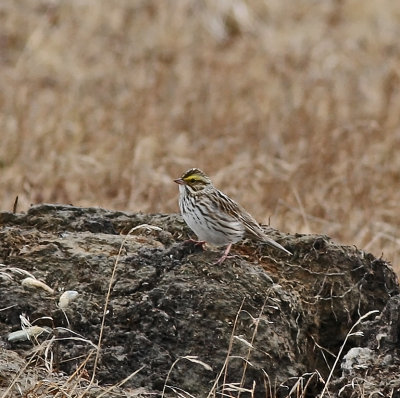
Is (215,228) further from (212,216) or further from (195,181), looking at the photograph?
(195,181)

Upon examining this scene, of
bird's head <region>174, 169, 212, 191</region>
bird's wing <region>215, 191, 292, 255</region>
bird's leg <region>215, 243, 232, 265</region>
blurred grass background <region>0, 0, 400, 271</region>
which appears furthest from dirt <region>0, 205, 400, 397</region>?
blurred grass background <region>0, 0, 400, 271</region>

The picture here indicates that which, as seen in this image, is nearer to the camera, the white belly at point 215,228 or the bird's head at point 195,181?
the white belly at point 215,228

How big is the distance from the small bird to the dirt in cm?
12

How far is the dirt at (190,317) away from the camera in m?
5.23

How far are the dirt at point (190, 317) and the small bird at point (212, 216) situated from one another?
123 mm

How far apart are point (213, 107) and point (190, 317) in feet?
27.0

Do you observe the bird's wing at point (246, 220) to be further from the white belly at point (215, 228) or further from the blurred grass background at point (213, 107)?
the blurred grass background at point (213, 107)

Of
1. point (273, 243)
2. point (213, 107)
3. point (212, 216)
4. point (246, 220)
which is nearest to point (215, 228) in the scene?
point (212, 216)

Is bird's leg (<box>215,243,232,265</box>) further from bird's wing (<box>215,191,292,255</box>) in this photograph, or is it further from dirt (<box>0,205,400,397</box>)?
bird's wing (<box>215,191,292,255</box>)

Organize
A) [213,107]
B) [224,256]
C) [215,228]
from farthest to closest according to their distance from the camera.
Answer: [213,107]
[215,228]
[224,256]

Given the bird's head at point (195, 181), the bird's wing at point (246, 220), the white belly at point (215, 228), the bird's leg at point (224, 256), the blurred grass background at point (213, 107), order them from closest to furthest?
the bird's leg at point (224, 256), the white belly at point (215, 228), the bird's wing at point (246, 220), the bird's head at point (195, 181), the blurred grass background at point (213, 107)

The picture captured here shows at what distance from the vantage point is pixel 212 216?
5.91 m

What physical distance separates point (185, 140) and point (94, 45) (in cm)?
394

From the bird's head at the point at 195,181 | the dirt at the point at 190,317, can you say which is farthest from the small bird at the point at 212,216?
the dirt at the point at 190,317
